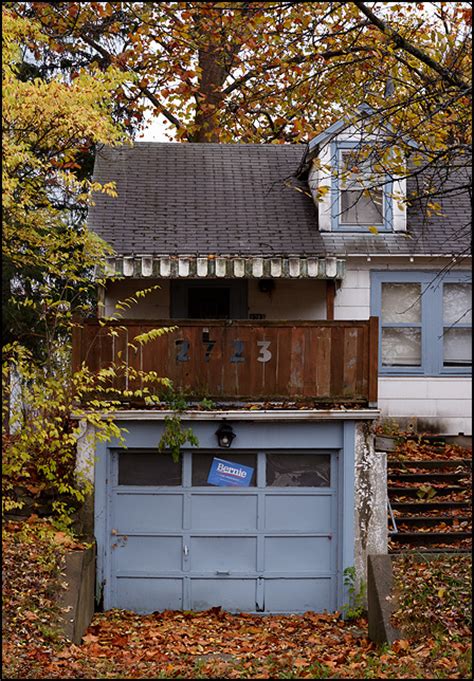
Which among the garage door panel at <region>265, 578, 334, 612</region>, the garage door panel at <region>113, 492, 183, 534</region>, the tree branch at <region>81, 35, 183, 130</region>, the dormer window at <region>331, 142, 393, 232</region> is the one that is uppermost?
the tree branch at <region>81, 35, 183, 130</region>

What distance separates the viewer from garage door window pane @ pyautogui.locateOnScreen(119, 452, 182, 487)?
40.1 ft

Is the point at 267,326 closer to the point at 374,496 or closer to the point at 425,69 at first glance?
the point at 374,496

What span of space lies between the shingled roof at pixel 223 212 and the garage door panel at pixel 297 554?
4712 mm

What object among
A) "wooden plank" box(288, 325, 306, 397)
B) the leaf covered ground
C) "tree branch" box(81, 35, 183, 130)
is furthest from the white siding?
"tree branch" box(81, 35, 183, 130)

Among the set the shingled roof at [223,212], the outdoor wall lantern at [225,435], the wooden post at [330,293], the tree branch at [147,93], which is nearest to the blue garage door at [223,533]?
the outdoor wall lantern at [225,435]

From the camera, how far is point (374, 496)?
12.0 metres

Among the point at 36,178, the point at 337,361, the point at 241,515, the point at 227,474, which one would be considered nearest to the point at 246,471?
the point at 227,474

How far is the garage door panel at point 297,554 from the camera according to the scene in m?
12.2

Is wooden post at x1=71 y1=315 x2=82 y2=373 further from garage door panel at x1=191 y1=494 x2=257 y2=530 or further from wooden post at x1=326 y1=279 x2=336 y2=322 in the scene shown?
wooden post at x1=326 y1=279 x2=336 y2=322

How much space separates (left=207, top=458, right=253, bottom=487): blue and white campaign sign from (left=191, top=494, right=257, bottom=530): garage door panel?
186 mm

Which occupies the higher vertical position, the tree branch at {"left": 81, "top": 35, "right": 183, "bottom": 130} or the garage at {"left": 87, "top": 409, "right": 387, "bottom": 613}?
the tree branch at {"left": 81, "top": 35, "right": 183, "bottom": 130}

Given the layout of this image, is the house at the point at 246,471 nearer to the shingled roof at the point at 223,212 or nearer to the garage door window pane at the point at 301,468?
the garage door window pane at the point at 301,468

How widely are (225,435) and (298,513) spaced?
1.57 metres

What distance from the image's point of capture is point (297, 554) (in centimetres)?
1220
